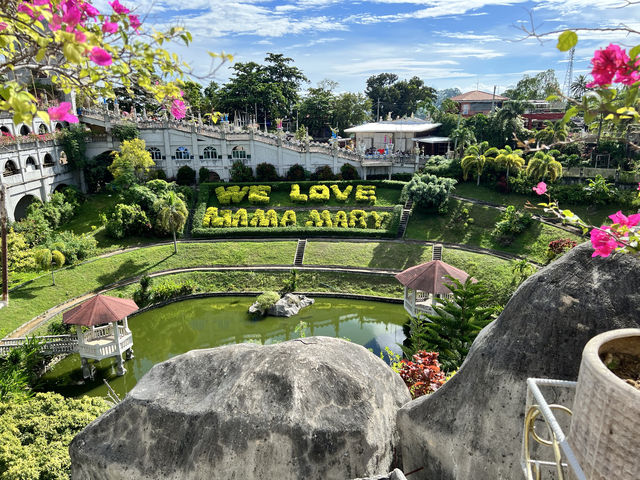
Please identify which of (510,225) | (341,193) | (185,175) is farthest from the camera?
(185,175)

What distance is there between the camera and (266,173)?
37531 mm

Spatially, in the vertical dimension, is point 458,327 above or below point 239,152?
below

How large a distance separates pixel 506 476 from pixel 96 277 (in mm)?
25070

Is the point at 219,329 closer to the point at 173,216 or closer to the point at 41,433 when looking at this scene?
the point at 173,216

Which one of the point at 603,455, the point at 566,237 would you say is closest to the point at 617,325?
the point at 603,455

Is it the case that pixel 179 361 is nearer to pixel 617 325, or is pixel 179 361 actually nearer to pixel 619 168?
pixel 617 325

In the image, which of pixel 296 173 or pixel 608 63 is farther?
pixel 296 173

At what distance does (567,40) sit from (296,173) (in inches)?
1384

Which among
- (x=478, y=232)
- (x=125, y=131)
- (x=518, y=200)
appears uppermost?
(x=125, y=131)

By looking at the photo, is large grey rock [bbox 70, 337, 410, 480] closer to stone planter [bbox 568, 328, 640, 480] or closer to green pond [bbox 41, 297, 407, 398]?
stone planter [bbox 568, 328, 640, 480]

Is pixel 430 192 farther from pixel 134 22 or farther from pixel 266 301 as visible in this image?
pixel 134 22

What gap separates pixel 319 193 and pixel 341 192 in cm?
176

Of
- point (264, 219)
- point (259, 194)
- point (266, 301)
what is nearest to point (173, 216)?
point (264, 219)

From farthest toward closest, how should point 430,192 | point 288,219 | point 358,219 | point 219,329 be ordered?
1. point 288,219
2. point 358,219
3. point 430,192
4. point 219,329
